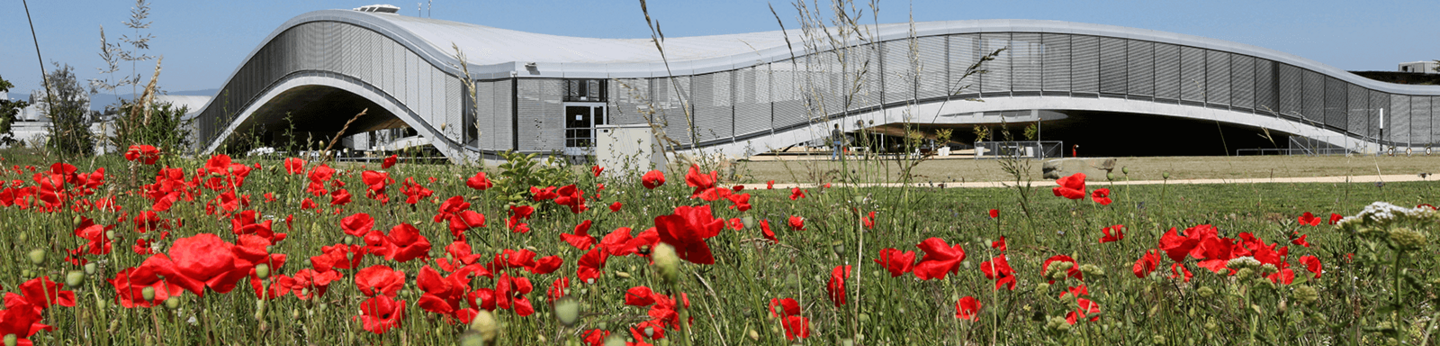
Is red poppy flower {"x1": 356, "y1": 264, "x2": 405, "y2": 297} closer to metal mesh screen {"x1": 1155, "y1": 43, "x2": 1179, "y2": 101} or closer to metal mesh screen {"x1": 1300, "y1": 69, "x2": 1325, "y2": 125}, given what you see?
metal mesh screen {"x1": 1155, "y1": 43, "x2": 1179, "y2": 101}

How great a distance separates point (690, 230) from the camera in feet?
2.87

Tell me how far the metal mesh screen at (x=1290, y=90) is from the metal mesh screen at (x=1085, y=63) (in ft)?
25.3

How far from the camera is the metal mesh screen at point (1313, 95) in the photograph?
33031mm

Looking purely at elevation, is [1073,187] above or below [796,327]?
above

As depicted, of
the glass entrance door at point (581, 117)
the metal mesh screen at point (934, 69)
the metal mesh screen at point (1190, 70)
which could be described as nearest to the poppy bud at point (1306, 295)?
the glass entrance door at point (581, 117)

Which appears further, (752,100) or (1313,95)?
(1313,95)

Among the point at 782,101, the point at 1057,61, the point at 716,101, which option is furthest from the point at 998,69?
the point at 716,101

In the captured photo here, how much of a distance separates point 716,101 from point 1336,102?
25.6 metres

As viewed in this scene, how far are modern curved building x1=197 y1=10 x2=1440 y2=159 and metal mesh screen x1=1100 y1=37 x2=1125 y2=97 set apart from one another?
2.2 inches

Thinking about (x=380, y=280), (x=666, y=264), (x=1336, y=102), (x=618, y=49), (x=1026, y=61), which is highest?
(x=618, y=49)

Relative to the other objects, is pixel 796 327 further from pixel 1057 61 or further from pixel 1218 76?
pixel 1218 76

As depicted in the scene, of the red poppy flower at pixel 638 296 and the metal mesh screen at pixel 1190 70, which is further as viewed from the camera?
the metal mesh screen at pixel 1190 70

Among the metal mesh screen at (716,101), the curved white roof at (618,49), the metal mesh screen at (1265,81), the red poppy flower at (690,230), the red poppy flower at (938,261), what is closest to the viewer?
the red poppy flower at (690,230)

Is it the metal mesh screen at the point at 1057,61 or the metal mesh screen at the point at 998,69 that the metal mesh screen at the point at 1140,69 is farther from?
the metal mesh screen at the point at 998,69
